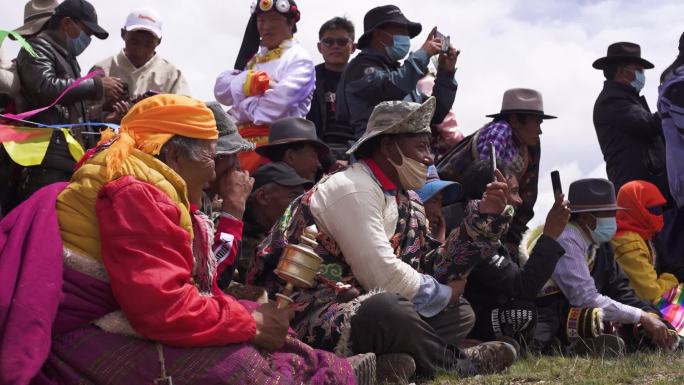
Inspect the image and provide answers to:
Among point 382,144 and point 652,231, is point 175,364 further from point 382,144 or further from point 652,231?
point 652,231

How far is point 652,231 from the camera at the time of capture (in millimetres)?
8914

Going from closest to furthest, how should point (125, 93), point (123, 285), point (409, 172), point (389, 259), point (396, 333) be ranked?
point (123, 285) → point (396, 333) → point (389, 259) → point (409, 172) → point (125, 93)

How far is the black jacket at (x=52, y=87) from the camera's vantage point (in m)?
6.77

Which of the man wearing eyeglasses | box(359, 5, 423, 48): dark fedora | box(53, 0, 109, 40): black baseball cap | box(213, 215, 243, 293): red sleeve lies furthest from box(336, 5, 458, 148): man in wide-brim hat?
box(213, 215, 243, 293): red sleeve

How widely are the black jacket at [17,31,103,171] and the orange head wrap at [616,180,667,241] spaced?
14.6 ft

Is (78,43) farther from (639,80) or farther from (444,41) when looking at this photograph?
(639,80)

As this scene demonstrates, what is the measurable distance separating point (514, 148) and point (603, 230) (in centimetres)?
97

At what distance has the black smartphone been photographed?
6773 mm

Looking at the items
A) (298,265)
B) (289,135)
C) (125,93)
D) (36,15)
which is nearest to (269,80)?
(289,135)

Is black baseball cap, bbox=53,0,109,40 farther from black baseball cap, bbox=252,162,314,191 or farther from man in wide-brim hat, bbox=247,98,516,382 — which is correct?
man in wide-brim hat, bbox=247,98,516,382

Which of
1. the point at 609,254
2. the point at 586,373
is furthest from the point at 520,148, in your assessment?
the point at 586,373

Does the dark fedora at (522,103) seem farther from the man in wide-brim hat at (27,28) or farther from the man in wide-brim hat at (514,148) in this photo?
the man in wide-brim hat at (27,28)

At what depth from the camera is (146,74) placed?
7.99 metres

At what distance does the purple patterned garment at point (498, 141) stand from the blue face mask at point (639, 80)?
2.24m
